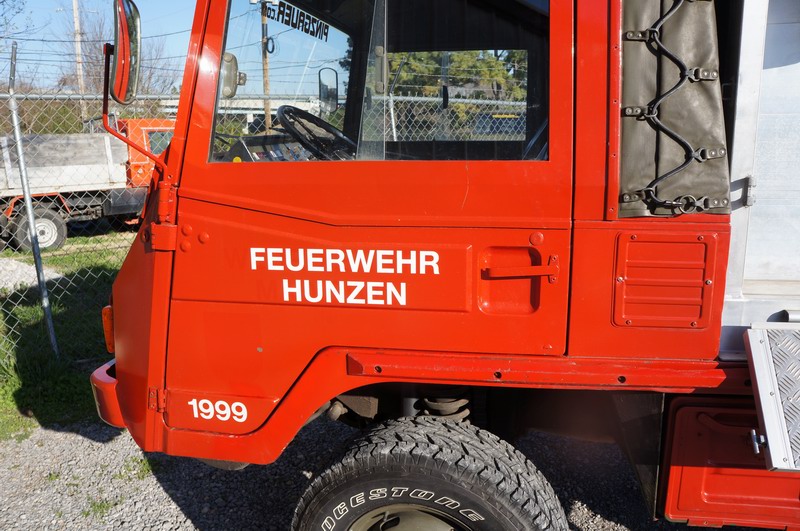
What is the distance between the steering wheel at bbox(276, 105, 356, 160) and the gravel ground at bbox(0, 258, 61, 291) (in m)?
6.03

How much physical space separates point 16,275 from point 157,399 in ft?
22.9

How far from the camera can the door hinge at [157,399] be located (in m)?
2.44

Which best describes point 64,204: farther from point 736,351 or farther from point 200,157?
point 736,351

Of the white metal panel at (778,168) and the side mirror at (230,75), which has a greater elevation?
the side mirror at (230,75)

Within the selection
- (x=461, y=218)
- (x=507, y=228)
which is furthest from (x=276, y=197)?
(x=507, y=228)

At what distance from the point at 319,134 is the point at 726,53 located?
1.43 meters

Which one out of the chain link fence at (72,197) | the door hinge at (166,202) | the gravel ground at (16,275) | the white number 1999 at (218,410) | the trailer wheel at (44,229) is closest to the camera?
the door hinge at (166,202)

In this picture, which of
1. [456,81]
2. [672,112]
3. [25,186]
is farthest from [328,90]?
[25,186]

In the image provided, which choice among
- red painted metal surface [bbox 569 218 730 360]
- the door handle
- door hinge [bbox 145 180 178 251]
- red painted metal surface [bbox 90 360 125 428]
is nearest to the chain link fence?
red painted metal surface [bbox 90 360 125 428]

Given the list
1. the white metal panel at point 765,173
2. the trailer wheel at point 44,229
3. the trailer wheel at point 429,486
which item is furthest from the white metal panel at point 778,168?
the trailer wheel at point 44,229

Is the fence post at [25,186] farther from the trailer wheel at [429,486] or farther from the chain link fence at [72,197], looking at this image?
the trailer wheel at [429,486]

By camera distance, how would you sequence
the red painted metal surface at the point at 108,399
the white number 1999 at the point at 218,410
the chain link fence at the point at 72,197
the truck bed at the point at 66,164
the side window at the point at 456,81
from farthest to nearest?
the truck bed at the point at 66,164, the chain link fence at the point at 72,197, the red painted metal surface at the point at 108,399, the white number 1999 at the point at 218,410, the side window at the point at 456,81

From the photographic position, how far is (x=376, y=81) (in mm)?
2350

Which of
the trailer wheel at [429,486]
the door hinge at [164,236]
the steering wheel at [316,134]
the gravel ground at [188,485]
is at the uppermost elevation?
the steering wheel at [316,134]
